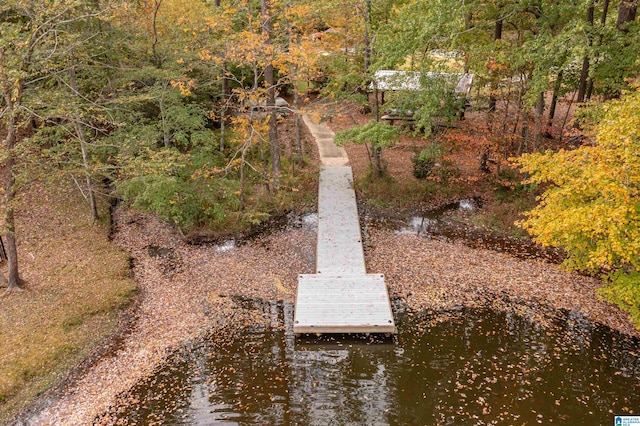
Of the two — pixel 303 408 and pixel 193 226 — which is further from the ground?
pixel 193 226

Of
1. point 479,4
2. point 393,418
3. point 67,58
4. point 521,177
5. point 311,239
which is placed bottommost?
point 393,418

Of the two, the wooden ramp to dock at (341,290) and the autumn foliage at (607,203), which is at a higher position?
the autumn foliage at (607,203)

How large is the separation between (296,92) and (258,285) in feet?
25.4

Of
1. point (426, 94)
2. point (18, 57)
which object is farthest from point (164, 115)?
point (426, 94)

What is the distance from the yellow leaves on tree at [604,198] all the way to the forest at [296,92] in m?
0.08

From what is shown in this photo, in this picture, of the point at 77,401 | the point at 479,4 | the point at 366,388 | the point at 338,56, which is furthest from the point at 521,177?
the point at 77,401

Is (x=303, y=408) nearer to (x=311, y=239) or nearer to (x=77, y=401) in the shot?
(x=77, y=401)

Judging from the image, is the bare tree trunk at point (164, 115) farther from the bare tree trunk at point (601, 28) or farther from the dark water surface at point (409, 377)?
the bare tree trunk at point (601, 28)

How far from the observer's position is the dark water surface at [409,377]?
8.81 m

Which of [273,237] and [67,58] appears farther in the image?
[273,237]

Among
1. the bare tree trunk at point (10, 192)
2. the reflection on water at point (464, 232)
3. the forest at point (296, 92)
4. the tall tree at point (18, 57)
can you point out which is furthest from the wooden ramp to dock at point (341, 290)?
the tall tree at point (18, 57)

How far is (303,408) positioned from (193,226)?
937 centimetres

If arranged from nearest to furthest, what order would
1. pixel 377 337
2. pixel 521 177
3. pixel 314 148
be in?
pixel 377 337
pixel 521 177
pixel 314 148

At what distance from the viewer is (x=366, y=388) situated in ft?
31.0
